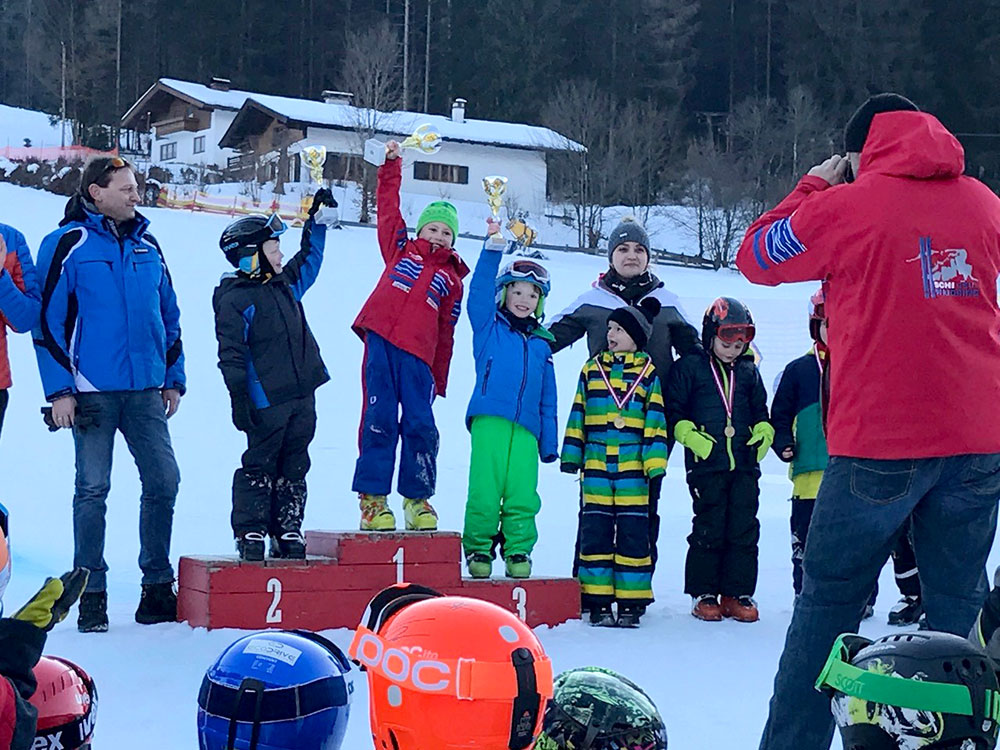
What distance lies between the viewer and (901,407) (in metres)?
2.89

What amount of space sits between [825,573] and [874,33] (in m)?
46.7

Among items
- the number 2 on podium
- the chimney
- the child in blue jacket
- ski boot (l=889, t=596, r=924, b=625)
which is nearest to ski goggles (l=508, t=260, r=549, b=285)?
the child in blue jacket

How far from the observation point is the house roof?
38.5 metres

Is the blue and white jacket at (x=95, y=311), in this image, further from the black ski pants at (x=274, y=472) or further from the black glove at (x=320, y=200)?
the black glove at (x=320, y=200)

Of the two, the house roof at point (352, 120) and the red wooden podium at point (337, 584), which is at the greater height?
the house roof at point (352, 120)

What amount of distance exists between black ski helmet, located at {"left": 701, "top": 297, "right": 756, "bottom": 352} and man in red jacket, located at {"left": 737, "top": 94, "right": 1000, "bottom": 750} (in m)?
3.15

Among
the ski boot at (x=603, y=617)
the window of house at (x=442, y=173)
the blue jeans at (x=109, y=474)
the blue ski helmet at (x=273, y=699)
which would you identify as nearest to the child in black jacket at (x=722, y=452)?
the ski boot at (x=603, y=617)

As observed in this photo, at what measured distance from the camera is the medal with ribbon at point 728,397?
6035 millimetres

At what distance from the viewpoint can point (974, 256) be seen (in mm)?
2936

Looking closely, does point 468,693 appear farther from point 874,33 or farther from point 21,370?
point 874,33

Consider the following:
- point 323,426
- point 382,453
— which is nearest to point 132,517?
point 382,453

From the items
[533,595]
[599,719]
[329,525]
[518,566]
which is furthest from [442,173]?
[599,719]

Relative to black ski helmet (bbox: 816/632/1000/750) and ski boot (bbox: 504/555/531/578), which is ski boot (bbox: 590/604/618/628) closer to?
ski boot (bbox: 504/555/531/578)

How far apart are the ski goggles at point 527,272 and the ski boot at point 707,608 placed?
1687 mm
